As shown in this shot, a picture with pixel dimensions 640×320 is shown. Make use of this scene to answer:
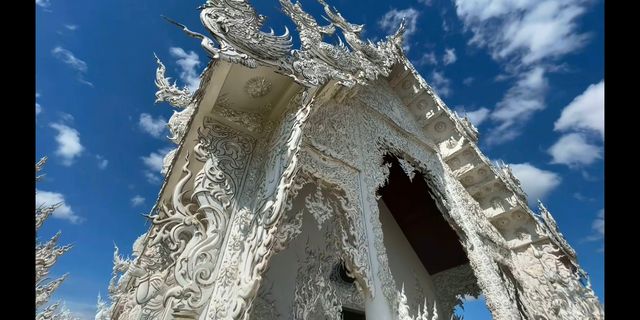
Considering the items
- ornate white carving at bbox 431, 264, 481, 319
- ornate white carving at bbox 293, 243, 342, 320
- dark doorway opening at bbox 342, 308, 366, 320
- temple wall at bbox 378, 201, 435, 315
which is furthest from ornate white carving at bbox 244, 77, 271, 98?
ornate white carving at bbox 431, 264, 481, 319

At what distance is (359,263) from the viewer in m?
2.38

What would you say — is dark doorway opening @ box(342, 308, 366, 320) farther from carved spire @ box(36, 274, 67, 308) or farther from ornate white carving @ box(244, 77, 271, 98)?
carved spire @ box(36, 274, 67, 308)

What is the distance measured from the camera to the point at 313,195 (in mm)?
2844

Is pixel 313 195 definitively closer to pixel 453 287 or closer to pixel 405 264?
pixel 405 264

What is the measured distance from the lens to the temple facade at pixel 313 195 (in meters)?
1.99

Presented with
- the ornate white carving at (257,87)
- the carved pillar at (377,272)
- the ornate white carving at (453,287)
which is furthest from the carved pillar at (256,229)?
the ornate white carving at (453,287)

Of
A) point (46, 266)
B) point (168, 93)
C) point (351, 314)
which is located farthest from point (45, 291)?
point (351, 314)

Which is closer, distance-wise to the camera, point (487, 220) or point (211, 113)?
point (211, 113)

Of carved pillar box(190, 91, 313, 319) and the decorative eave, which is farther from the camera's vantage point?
the decorative eave

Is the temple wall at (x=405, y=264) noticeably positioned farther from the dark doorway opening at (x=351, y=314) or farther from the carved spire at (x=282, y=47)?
the carved spire at (x=282, y=47)

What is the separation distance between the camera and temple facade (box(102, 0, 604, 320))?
1993mm
